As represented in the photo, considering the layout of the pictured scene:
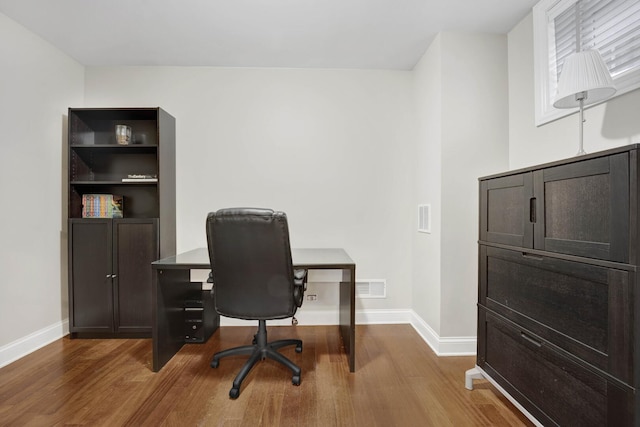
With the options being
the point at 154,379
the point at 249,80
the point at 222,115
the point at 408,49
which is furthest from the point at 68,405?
the point at 408,49

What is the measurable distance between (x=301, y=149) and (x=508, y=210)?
78.2 inches

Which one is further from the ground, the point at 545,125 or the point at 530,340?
the point at 545,125

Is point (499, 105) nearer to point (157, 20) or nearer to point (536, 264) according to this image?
A: point (536, 264)

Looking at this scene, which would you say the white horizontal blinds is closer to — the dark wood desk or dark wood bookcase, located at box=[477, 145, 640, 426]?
dark wood bookcase, located at box=[477, 145, 640, 426]

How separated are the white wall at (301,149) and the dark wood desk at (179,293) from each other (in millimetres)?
550

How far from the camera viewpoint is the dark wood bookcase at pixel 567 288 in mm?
1088

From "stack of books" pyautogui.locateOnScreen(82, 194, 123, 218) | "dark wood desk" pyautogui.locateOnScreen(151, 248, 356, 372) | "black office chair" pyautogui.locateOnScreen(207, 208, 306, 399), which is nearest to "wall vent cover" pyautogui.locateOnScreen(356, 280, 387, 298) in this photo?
"dark wood desk" pyautogui.locateOnScreen(151, 248, 356, 372)

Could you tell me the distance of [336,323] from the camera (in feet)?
10.2

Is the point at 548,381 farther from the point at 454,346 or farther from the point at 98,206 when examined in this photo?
the point at 98,206

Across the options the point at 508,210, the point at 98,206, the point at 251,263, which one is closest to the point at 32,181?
the point at 98,206

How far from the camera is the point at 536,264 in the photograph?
1.52 meters

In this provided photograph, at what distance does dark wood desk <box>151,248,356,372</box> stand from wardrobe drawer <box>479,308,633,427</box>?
2.93 ft

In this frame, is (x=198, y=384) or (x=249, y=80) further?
(x=249, y=80)

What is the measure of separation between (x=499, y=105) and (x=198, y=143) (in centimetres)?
273
